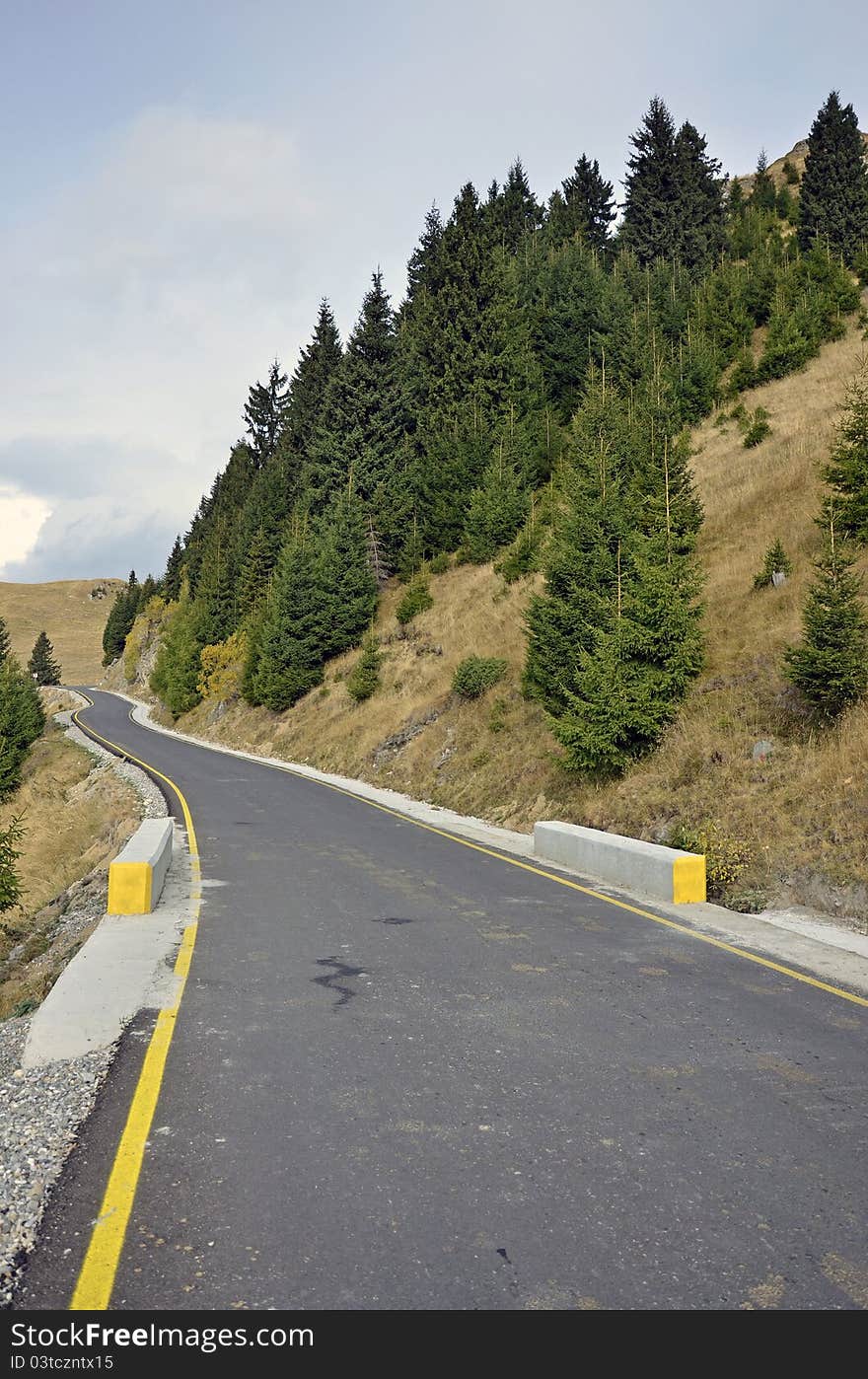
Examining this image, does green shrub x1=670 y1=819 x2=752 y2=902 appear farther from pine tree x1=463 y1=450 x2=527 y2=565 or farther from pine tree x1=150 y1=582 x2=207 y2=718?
pine tree x1=150 y1=582 x2=207 y2=718

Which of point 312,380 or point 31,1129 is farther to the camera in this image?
point 312,380

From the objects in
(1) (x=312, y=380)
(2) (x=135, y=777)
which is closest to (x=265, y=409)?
(1) (x=312, y=380)

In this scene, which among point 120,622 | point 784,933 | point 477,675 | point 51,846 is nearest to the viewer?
point 784,933

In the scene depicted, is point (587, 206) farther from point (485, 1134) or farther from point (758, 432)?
point (485, 1134)

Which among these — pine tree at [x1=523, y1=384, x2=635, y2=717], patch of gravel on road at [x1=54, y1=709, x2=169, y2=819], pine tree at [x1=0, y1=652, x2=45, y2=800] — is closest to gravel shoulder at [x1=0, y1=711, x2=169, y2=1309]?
patch of gravel on road at [x1=54, y1=709, x2=169, y2=819]

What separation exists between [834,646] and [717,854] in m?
4.60

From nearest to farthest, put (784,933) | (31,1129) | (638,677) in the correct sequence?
(31,1129) < (784,933) < (638,677)

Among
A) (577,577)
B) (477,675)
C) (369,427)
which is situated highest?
(369,427)

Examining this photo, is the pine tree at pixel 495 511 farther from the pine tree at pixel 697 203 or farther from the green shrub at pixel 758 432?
the pine tree at pixel 697 203

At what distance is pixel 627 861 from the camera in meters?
12.2

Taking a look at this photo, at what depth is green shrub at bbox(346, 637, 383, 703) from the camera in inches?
1543

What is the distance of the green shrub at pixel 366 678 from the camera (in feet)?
129

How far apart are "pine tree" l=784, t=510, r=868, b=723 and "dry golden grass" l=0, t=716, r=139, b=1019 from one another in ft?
39.5
